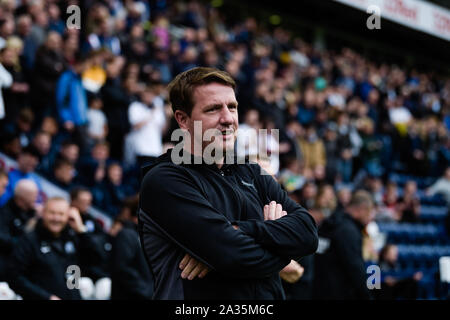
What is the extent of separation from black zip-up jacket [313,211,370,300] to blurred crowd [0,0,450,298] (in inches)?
33.9

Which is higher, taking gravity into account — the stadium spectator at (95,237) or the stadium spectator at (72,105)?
the stadium spectator at (72,105)

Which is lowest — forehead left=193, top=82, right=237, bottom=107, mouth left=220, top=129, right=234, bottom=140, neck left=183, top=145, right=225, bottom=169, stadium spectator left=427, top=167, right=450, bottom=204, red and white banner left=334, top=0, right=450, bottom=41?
neck left=183, top=145, right=225, bottom=169

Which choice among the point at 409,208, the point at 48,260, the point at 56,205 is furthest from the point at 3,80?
the point at 409,208

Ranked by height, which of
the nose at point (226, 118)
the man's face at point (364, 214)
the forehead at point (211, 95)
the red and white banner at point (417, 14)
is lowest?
the nose at point (226, 118)

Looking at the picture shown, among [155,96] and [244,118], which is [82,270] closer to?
[155,96]

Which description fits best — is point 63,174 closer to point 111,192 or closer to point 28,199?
point 111,192

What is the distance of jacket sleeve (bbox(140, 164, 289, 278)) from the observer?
Result: 76.3 inches

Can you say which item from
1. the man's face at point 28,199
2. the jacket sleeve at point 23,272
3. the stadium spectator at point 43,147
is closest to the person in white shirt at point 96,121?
the stadium spectator at point 43,147

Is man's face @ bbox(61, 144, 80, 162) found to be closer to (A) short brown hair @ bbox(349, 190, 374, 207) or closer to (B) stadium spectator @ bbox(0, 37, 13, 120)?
(B) stadium spectator @ bbox(0, 37, 13, 120)

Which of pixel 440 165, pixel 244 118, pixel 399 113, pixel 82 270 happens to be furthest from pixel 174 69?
pixel 440 165

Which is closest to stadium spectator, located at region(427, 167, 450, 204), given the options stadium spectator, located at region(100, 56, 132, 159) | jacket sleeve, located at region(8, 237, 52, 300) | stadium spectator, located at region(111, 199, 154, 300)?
stadium spectator, located at region(100, 56, 132, 159)

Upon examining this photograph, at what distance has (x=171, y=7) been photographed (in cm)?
1265

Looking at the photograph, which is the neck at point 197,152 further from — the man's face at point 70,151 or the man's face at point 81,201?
the man's face at point 70,151

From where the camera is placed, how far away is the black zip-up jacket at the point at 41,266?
4.04m
